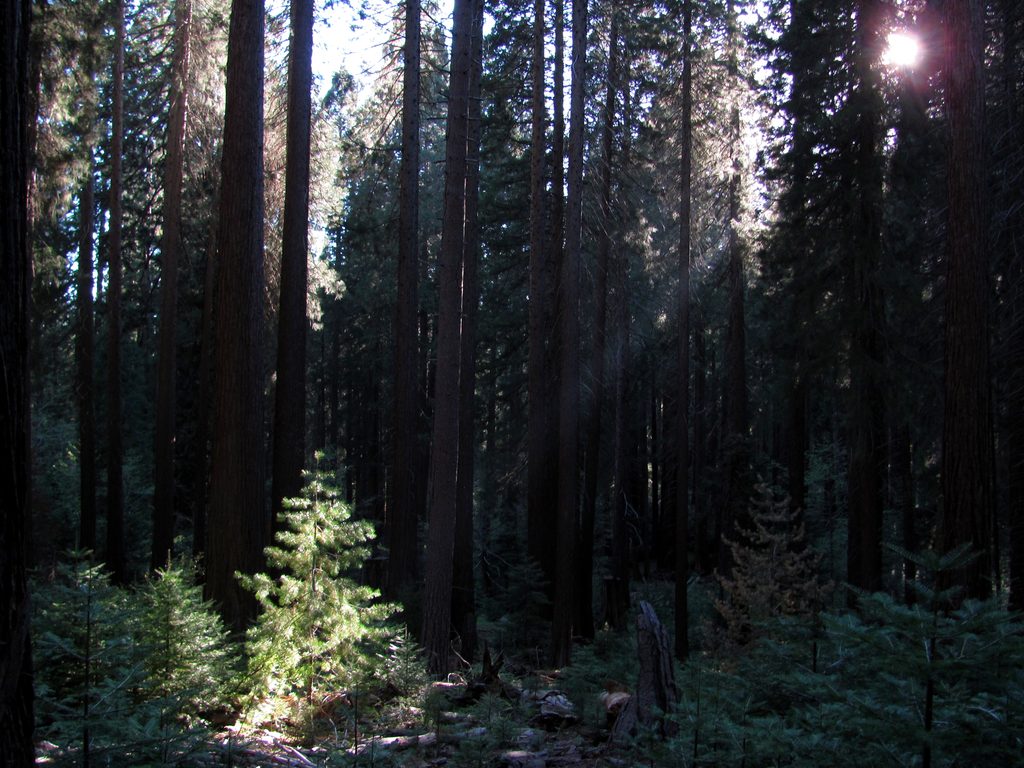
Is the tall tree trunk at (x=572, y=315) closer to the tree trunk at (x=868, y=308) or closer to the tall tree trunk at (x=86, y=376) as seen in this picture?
the tree trunk at (x=868, y=308)

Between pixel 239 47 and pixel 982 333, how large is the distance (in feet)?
28.6

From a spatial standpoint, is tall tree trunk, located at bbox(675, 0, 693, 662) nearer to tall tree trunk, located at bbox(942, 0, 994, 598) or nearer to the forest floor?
tall tree trunk, located at bbox(942, 0, 994, 598)

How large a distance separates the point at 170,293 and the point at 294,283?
312 inches

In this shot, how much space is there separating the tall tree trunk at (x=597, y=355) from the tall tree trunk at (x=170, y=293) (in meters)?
9.27

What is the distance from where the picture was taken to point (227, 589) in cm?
856

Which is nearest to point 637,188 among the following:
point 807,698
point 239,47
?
point 239,47

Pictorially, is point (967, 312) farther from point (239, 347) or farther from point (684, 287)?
point (684, 287)

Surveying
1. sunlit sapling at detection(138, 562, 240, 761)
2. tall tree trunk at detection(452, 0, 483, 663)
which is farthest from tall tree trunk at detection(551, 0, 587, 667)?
sunlit sapling at detection(138, 562, 240, 761)

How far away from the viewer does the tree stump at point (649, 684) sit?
609 cm

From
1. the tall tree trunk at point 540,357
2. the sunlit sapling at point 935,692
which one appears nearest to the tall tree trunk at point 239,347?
the sunlit sapling at point 935,692

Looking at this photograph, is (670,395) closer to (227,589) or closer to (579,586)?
(579,586)

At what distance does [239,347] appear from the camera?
877cm

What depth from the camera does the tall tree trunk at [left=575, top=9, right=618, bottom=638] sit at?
1738 centimetres

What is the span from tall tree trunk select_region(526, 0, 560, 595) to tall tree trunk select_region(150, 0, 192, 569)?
7.86 metres
